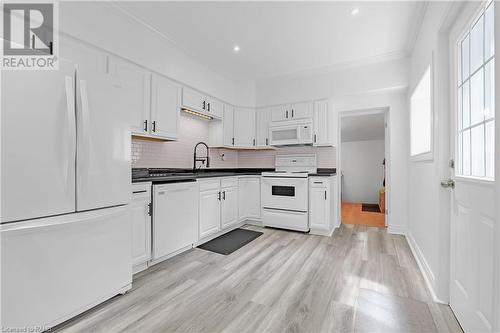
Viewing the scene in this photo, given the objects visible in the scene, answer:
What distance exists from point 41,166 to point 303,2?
2542mm

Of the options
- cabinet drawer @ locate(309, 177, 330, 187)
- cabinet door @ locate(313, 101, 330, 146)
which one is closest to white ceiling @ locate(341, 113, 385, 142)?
cabinet door @ locate(313, 101, 330, 146)

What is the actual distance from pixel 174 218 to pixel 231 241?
0.96 m

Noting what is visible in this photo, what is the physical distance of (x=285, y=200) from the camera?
3432mm

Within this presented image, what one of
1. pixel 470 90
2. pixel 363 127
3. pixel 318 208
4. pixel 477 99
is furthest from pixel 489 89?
pixel 363 127

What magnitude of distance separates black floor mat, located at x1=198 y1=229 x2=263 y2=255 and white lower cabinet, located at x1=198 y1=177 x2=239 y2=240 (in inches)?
4.7

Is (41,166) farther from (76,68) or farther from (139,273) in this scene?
(139,273)

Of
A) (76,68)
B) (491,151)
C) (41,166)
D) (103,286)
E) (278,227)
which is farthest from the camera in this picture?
(278,227)

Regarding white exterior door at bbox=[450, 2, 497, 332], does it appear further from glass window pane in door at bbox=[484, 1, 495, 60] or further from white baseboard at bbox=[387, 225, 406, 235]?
white baseboard at bbox=[387, 225, 406, 235]

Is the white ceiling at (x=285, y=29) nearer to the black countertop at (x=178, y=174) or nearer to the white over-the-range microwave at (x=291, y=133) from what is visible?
the white over-the-range microwave at (x=291, y=133)

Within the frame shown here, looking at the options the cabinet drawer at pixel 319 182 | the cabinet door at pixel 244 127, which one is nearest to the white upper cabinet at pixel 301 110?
the cabinet door at pixel 244 127

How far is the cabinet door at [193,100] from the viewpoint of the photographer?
304cm

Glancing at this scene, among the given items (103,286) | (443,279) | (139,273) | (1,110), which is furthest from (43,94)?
(443,279)

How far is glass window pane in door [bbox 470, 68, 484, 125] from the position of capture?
1.23 meters

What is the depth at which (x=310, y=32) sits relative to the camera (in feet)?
8.59
